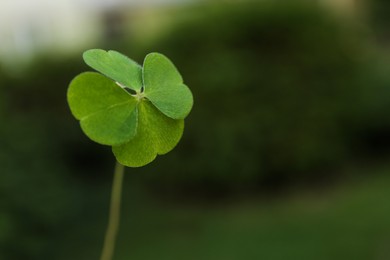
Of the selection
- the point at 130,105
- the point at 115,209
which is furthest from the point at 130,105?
the point at 115,209

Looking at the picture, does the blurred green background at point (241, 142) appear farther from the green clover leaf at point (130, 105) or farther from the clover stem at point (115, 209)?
the green clover leaf at point (130, 105)

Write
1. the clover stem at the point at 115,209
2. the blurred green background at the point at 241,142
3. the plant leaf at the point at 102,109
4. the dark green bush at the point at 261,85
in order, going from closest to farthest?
the plant leaf at the point at 102,109
the clover stem at the point at 115,209
the blurred green background at the point at 241,142
the dark green bush at the point at 261,85

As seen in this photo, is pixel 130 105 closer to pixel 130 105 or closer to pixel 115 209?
pixel 130 105

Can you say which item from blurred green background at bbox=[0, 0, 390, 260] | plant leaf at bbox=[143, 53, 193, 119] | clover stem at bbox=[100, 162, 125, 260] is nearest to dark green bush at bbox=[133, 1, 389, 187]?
blurred green background at bbox=[0, 0, 390, 260]

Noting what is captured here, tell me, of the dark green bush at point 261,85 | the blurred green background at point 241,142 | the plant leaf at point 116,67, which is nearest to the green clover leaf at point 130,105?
the plant leaf at point 116,67

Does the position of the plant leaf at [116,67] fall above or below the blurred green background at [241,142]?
below

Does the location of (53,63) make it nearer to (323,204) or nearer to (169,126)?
(323,204)
